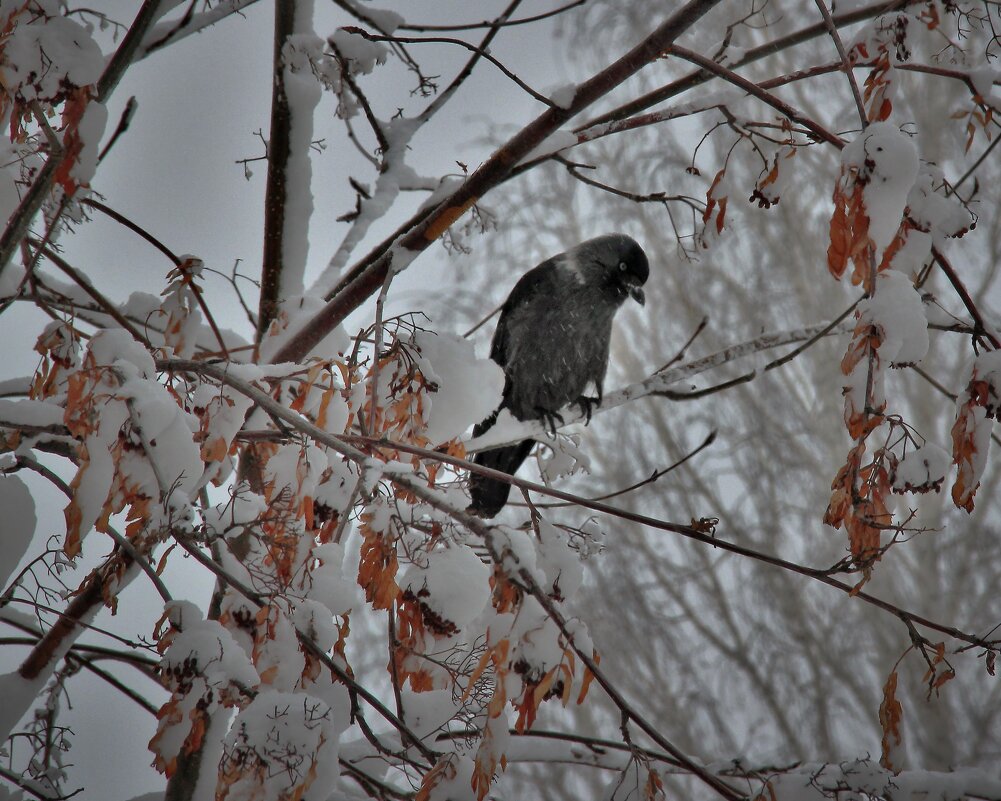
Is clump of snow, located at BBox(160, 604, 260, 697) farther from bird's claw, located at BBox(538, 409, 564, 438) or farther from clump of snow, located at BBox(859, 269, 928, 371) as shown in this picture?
bird's claw, located at BBox(538, 409, 564, 438)

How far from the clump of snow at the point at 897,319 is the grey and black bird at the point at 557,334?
2.73 meters

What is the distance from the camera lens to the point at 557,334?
4.02 meters

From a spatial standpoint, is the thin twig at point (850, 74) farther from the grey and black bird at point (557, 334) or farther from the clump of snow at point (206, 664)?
the grey and black bird at point (557, 334)

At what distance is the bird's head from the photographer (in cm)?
421

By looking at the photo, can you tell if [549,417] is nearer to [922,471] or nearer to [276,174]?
[276,174]

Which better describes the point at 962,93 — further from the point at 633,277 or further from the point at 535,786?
the point at 535,786

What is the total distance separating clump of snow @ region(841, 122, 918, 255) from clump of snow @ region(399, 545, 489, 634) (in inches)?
32.5

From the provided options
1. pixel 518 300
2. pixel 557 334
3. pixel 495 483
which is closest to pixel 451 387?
pixel 495 483

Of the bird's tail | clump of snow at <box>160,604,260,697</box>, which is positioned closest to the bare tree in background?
clump of snow at <box>160,604,260,697</box>

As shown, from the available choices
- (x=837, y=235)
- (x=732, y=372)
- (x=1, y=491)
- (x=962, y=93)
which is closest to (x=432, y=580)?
(x=1, y=491)

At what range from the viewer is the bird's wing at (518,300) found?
4.05m

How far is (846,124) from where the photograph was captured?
7102 mm

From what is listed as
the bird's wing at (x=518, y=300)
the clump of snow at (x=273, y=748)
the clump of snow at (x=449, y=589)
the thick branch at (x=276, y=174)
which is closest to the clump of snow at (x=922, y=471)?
the clump of snow at (x=449, y=589)

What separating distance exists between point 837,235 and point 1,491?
140cm
